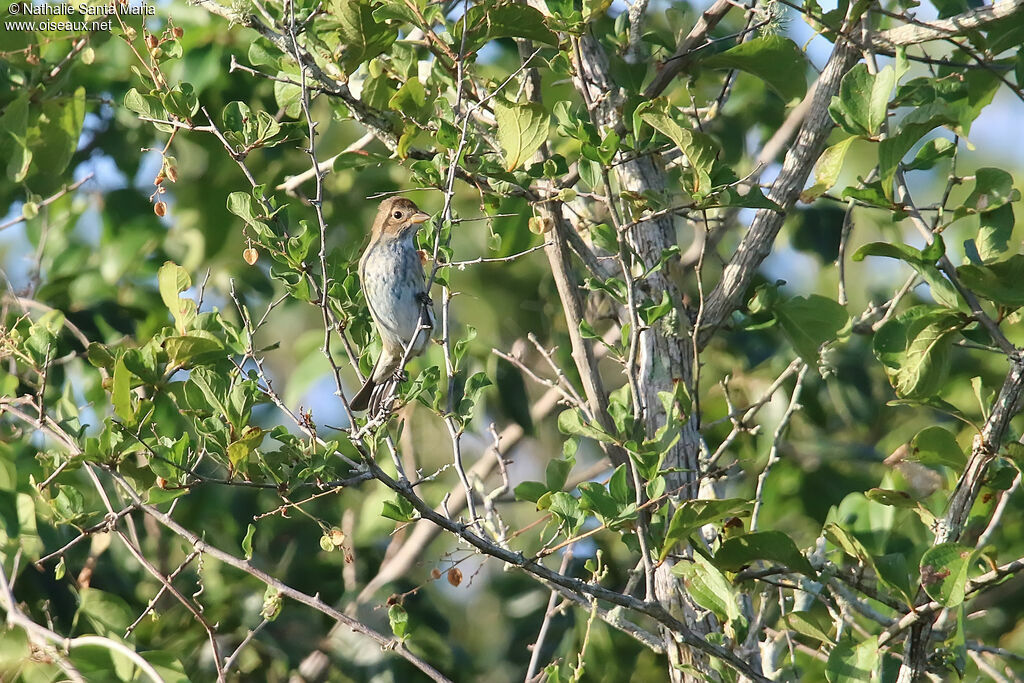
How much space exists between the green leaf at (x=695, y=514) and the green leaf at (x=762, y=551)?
0.16 m

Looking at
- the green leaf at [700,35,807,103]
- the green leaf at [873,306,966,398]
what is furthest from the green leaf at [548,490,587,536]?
the green leaf at [700,35,807,103]

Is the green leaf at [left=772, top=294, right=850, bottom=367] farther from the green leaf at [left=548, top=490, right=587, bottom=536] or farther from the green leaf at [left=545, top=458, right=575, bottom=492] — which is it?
the green leaf at [left=548, top=490, right=587, bottom=536]

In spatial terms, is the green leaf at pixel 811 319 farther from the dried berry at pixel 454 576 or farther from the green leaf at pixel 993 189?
the dried berry at pixel 454 576

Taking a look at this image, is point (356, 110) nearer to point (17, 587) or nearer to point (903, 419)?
point (17, 587)

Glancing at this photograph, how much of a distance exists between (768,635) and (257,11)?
2369 millimetres

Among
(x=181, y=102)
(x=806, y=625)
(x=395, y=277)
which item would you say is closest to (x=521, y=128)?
(x=181, y=102)

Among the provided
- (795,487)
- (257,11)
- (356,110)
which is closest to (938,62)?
(356,110)

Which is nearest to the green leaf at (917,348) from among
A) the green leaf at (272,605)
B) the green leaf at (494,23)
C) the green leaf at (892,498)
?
the green leaf at (892,498)

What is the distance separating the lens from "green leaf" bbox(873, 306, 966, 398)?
2.92 m

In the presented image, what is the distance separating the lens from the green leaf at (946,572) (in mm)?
2590

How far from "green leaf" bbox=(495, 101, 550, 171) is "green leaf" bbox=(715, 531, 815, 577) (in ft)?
3.74

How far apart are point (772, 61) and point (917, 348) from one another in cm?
103

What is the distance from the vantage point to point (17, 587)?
4.39 metres

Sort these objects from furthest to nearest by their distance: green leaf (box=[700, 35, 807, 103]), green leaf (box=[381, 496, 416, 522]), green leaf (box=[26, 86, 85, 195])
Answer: green leaf (box=[26, 86, 85, 195]), green leaf (box=[700, 35, 807, 103]), green leaf (box=[381, 496, 416, 522])
